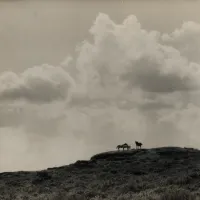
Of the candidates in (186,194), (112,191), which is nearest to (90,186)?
(112,191)

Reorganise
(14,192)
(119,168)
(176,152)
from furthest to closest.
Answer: (176,152)
(119,168)
(14,192)

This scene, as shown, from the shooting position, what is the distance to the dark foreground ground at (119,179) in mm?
23141

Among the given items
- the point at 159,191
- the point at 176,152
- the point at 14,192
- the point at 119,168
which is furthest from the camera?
the point at 176,152

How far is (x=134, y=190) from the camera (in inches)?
1005

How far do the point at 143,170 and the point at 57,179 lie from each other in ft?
22.7

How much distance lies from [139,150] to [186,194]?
22792mm

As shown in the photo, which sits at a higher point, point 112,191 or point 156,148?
point 156,148

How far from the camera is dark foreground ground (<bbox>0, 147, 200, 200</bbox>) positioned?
23141mm

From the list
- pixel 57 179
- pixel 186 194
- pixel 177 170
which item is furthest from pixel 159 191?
pixel 57 179

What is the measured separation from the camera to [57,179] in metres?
33.2

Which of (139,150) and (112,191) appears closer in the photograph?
(112,191)

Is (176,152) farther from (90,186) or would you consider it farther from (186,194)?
(186,194)

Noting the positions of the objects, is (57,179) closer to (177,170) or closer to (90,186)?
(90,186)

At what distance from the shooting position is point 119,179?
30656 mm
